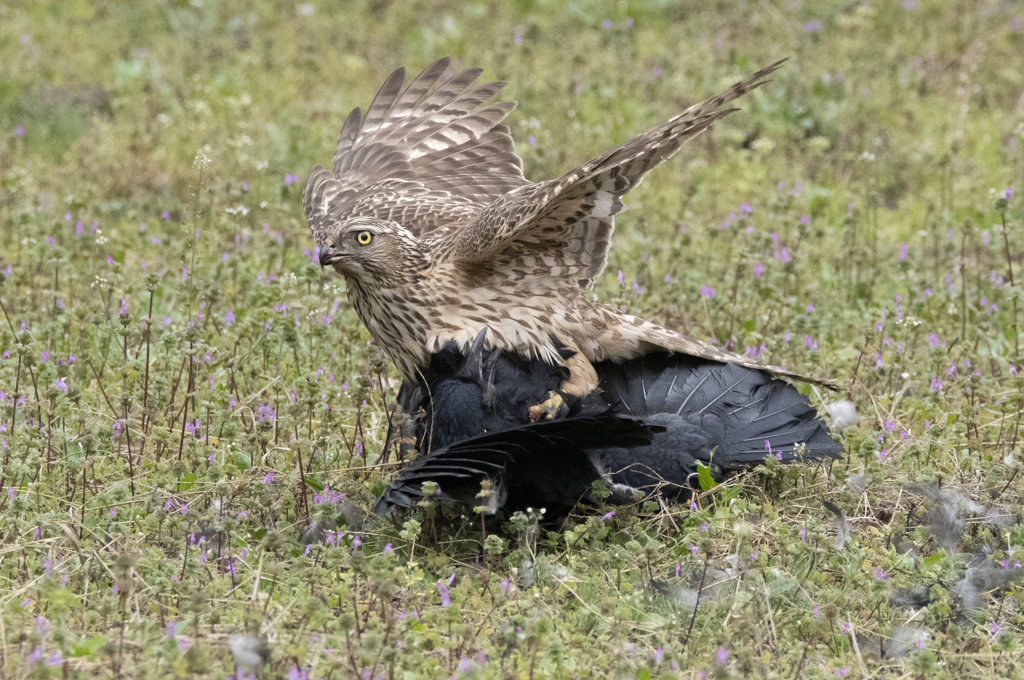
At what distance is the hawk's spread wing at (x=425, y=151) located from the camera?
5.33m

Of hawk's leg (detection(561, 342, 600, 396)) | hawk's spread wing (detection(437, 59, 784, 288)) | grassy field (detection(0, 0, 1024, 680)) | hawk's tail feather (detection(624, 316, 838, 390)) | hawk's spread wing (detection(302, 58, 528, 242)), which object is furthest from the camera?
hawk's spread wing (detection(302, 58, 528, 242))

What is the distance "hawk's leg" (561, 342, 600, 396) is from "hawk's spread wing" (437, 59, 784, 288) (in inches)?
12.1

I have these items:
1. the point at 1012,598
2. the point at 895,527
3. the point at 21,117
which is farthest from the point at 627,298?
the point at 21,117

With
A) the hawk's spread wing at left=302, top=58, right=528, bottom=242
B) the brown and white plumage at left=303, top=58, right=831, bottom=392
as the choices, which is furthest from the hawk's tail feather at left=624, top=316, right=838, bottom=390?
the hawk's spread wing at left=302, top=58, right=528, bottom=242

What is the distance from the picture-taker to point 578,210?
401 cm

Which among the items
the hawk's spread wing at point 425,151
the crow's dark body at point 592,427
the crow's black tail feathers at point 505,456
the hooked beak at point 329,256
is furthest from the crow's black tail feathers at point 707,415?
the hawk's spread wing at point 425,151

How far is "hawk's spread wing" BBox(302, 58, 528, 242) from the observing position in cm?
533

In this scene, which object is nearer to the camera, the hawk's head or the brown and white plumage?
the brown and white plumage

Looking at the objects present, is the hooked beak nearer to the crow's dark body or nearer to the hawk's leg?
the crow's dark body

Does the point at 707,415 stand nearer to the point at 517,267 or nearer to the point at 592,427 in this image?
the point at 592,427

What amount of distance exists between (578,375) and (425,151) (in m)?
1.88

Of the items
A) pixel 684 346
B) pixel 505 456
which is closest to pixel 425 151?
pixel 684 346

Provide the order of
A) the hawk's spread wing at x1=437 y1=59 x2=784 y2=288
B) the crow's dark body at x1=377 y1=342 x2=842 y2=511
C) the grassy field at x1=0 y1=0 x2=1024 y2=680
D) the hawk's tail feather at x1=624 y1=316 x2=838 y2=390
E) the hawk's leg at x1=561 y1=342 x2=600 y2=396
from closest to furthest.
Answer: the grassy field at x1=0 y1=0 x2=1024 y2=680 < the hawk's spread wing at x1=437 y1=59 x2=784 y2=288 < the crow's dark body at x1=377 y1=342 x2=842 y2=511 < the hawk's leg at x1=561 y1=342 x2=600 y2=396 < the hawk's tail feather at x1=624 y1=316 x2=838 y2=390

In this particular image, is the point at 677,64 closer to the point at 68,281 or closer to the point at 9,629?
the point at 68,281
